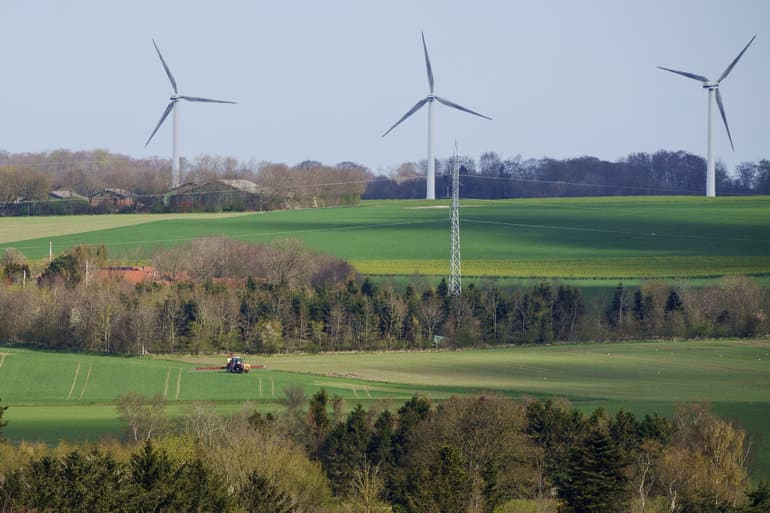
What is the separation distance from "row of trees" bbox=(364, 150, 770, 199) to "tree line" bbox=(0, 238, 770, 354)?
82032mm

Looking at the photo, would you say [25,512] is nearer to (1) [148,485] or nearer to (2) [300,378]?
(1) [148,485]

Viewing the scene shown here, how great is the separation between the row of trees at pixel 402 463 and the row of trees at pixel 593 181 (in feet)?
379

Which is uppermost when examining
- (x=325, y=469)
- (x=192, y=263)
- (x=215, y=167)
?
(x=215, y=167)

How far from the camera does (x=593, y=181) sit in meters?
186

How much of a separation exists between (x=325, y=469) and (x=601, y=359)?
24241 mm

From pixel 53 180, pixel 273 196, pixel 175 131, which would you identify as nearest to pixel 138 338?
pixel 273 196

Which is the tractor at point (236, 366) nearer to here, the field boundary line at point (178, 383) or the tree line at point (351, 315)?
the field boundary line at point (178, 383)

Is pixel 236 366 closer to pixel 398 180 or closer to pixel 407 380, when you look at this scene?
pixel 407 380

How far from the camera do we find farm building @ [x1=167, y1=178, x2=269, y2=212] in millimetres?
138500

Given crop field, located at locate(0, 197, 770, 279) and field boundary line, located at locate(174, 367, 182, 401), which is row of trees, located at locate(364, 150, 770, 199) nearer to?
crop field, located at locate(0, 197, 770, 279)

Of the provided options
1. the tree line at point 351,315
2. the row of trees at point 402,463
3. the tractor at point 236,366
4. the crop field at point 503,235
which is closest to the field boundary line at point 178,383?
the tractor at point 236,366

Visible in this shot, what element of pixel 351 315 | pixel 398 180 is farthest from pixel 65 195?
pixel 351 315

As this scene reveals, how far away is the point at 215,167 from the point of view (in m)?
190

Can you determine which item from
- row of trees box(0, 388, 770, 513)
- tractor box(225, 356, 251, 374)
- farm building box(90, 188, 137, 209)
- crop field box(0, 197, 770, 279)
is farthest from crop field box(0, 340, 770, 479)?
farm building box(90, 188, 137, 209)
